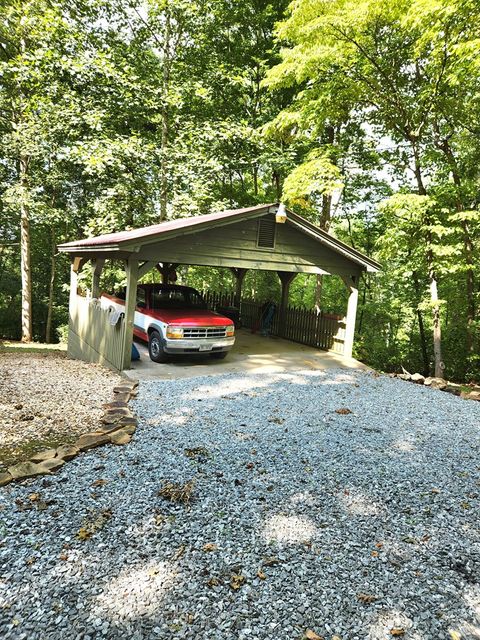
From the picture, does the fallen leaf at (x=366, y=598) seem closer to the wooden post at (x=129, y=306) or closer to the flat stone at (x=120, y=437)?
the flat stone at (x=120, y=437)

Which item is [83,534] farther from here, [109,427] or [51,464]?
[109,427]

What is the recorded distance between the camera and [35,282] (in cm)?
2416

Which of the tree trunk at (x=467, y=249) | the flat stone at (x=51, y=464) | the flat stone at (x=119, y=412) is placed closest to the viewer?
the flat stone at (x=51, y=464)

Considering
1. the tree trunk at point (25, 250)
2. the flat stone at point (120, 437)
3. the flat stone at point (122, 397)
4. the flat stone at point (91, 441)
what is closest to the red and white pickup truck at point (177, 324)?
the flat stone at point (122, 397)

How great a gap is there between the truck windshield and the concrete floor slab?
133 cm

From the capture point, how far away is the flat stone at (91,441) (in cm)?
454

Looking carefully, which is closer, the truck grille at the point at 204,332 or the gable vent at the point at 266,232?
the truck grille at the point at 204,332

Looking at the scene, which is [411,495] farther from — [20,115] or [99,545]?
[20,115]

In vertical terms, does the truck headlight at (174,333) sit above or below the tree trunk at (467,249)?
below

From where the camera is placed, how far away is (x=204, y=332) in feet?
30.0

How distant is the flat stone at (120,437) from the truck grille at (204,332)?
13.3 ft

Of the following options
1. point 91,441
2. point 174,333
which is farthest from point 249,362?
point 91,441

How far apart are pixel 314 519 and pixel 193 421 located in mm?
2544

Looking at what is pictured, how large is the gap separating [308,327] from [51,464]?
9.67 metres
